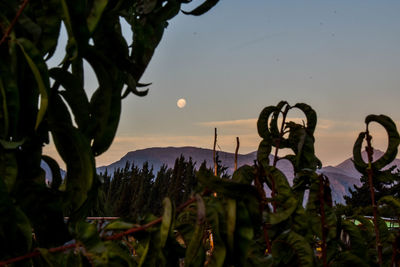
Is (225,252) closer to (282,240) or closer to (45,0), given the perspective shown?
(282,240)

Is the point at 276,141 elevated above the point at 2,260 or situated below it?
above

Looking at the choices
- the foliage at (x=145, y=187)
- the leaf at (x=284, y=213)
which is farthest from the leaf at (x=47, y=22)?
the foliage at (x=145, y=187)

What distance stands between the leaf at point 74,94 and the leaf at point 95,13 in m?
0.16

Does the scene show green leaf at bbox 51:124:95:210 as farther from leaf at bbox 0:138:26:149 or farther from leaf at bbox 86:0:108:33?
leaf at bbox 86:0:108:33

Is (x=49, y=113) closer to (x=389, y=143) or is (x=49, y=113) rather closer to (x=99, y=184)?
(x=99, y=184)

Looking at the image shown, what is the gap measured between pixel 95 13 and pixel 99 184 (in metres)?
0.51

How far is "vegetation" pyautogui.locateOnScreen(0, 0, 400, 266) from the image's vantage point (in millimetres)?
1260

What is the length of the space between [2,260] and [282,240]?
0.83 m

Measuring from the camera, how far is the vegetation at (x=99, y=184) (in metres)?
1.26

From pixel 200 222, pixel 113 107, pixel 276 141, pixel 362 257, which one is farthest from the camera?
pixel 276 141

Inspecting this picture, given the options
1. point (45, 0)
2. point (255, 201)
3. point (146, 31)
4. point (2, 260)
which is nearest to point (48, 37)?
point (45, 0)

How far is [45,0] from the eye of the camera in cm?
137

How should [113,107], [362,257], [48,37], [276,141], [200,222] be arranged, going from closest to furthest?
[200,222]
[48,37]
[113,107]
[362,257]
[276,141]

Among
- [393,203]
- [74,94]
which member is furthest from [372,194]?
[74,94]
